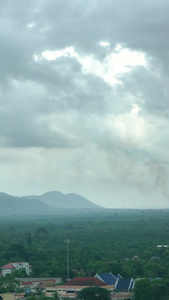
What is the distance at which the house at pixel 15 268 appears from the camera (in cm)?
7505

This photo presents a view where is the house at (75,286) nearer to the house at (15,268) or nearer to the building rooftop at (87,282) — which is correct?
Result: the building rooftop at (87,282)

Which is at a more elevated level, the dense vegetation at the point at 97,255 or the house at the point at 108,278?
the dense vegetation at the point at 97,255

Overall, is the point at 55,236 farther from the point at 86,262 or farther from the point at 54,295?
the point at 54,295

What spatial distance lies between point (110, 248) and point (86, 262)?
81.3 feet

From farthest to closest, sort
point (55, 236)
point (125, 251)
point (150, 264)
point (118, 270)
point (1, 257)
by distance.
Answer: point (55, 236)
point (125, 251)
point (1, 257)
point (150, 264)
point (118, 270)

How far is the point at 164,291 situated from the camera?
2142 inches

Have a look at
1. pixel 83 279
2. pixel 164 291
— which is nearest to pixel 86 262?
pixel 83 279

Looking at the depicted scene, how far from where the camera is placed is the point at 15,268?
7594cm

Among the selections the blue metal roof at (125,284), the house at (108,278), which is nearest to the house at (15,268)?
the house at (108,278)

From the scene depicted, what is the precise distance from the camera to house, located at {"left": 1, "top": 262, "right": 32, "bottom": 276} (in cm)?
7505

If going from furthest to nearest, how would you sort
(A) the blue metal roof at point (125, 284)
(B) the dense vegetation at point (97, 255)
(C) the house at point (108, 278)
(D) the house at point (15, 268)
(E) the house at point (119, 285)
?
(D) the house at point (15, 268) < (B) the dense vegetation at point (97, 255) < (C) the house at point (108, 278) < (A) the blue metal roof at point (125, 284) < (E) the house at point (119, 285)

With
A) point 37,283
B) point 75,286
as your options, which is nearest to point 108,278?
point 75,286

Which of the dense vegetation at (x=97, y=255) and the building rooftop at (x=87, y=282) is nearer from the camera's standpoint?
the building rooftop at (x=87, y=282)

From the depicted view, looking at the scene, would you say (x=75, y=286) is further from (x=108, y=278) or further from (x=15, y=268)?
(x=15, y=268)
